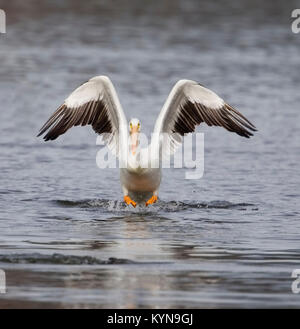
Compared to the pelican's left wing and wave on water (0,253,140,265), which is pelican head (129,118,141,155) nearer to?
the pelican's left wing

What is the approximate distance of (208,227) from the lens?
37.4ft

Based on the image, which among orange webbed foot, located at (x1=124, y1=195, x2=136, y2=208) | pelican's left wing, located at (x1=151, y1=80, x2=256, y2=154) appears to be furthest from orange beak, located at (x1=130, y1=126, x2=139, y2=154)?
orange webbed foot, located at (x1=124, y1=195, x2=136, y2=208)

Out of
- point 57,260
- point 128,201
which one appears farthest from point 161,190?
point 57,260

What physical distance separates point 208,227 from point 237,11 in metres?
25.1

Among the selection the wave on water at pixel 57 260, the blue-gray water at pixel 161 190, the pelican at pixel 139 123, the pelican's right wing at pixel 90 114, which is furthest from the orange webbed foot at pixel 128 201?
the wave on water at pixel 57 260

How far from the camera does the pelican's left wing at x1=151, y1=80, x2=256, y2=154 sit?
12758 millimetres

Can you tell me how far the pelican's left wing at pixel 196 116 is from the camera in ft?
41.9

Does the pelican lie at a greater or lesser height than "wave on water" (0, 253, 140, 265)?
greater

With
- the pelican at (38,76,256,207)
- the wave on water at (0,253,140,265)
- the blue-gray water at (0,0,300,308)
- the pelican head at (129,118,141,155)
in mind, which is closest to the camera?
the blue-gray water at (0,0,300,308)

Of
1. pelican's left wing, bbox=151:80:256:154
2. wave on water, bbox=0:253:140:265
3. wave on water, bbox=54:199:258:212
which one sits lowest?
wave on water, bbox=0:253:140:265

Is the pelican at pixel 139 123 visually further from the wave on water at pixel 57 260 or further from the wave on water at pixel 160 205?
the wave on water at pixel 57 260
